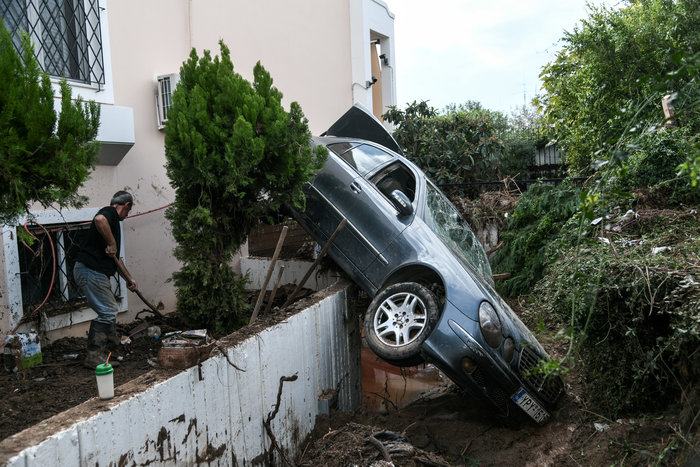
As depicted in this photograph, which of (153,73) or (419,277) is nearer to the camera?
(419,277)

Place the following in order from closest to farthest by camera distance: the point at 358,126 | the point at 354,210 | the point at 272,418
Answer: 1. the point at 272,418
2. the point at 354,210
3. the point at 358,126

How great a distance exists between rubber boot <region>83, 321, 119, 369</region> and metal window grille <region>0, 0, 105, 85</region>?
2746mm

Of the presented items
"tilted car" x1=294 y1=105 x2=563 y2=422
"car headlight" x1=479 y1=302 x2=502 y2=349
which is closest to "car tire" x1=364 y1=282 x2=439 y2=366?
"tilted car" x1=294 y1=105 x2=563 y2=422

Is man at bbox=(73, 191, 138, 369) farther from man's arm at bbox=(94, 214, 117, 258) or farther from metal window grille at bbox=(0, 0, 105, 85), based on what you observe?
metal window grille at bbox=(0, 0, 105, 85)

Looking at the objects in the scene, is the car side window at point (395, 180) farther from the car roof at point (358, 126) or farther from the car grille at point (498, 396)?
the car grille at point (498, 396)

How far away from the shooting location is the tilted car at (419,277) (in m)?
4.95

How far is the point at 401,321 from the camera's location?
5.18 meters

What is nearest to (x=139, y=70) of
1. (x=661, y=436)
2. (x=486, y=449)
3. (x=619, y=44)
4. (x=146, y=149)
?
(x=146, y=149)

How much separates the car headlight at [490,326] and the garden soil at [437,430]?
0.97 metres

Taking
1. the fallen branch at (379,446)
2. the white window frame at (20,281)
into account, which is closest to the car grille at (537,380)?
the fallen branch at (379,446)

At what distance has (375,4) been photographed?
43.8ft

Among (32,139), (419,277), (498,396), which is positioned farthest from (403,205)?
(32,139)

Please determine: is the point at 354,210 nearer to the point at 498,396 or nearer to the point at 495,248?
the point at 498,396

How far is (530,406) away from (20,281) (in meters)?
5.08
